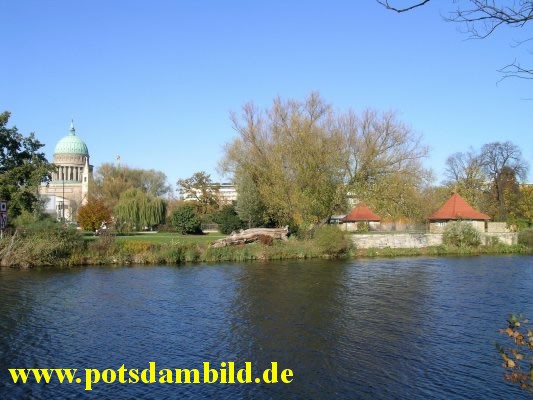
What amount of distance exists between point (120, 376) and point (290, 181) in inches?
1155

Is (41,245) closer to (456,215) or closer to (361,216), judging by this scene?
(456,215)

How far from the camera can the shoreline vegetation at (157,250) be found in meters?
29.0

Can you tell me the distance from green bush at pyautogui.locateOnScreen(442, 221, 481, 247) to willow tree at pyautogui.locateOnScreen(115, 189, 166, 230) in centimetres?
2635

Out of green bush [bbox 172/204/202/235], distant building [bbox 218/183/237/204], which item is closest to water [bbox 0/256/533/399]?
green bush [bbox 172/204/202/235]

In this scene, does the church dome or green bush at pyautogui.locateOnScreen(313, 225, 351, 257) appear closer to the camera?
green bush at pyautogui.locateOnScreen(313, 225, 351, 257)

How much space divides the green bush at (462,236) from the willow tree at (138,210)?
86.4 ft

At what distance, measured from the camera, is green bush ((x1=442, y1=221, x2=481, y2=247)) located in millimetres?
40469

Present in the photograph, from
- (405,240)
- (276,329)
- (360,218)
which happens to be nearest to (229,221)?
(405,240)

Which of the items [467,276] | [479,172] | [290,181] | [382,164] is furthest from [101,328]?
[479,172]

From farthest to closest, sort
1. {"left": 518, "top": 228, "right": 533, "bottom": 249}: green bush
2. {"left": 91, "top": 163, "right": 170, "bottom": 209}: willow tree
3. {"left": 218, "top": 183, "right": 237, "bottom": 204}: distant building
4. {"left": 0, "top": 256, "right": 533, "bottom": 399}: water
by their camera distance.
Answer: {"left": 91, "top": 163, "right": 170, "bottom": 209}: willow tree < {"left": 218, "top": 183, "right": 237, "bottom": 204}: distant building < {"left": 518, "top": 228, "right": 533, "bottom": 249}: green bush < {"left": 0, "top": 256, "right": 533, "bottom": 399}: water

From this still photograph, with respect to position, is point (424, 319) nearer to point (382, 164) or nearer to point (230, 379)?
point (230, 379)

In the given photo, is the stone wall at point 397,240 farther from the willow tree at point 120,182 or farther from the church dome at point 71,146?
the church dome at point 71,146

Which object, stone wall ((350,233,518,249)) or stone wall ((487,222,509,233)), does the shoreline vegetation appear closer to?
stone wall ((350,233,518,249))

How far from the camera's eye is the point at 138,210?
163 ft
